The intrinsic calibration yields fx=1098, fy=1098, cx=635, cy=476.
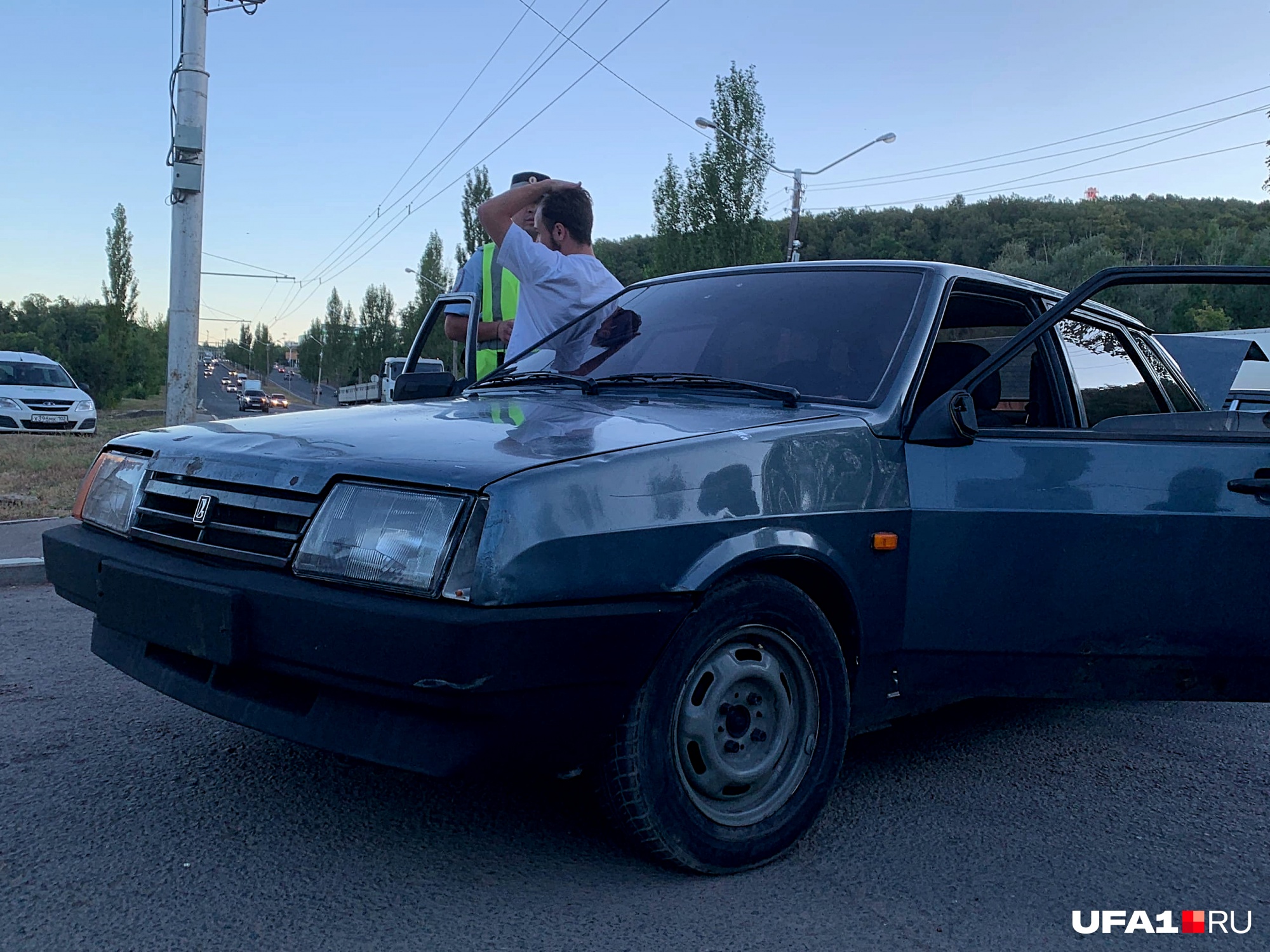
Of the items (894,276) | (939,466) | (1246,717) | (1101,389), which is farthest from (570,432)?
(1246,717)

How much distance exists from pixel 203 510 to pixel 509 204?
2.81 metres

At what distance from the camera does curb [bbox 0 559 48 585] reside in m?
6.02

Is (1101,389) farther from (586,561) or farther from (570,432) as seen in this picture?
(586,561)

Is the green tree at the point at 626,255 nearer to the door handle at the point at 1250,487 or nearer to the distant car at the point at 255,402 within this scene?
the distant car at the point at 255,402

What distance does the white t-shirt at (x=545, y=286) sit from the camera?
4.90m

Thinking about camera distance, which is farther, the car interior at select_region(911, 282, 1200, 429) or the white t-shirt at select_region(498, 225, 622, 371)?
Answer: the white t-shirt at select_region(498, 225, 622, 371)

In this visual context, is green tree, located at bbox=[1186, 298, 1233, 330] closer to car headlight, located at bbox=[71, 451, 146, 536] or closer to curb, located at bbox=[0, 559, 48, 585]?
car headlight, located at bbox=[71, 451, 146, 536]

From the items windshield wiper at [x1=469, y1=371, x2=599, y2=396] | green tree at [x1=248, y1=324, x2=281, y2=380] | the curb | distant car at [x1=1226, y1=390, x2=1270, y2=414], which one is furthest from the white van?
green tree at [x1=248, y1=324, x2=281, y2=380]

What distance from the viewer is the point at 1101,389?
361cm

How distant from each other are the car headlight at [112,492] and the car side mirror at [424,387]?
120 cm

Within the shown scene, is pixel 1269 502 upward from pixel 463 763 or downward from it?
upward

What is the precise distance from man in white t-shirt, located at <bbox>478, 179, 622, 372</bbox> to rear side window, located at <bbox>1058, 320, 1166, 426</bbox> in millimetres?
2053

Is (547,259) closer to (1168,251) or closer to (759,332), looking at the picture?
(759,332)

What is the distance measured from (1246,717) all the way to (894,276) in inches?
93.2
